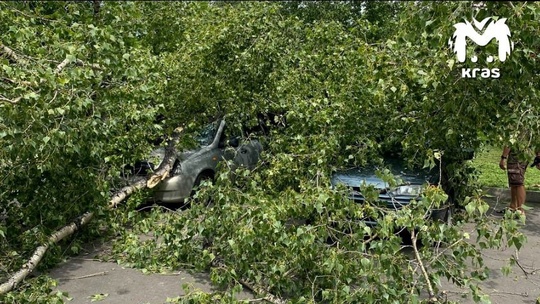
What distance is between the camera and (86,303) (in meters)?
4.93

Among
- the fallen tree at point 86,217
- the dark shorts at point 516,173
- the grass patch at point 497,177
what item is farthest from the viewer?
the grass patch at point 497,177

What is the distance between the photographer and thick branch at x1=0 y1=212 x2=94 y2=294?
480cm

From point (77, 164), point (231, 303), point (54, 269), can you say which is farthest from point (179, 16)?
point (231, 303)

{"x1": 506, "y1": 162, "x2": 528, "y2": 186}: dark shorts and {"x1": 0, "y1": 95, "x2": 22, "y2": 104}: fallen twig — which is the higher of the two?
{"x1": 0, "y1": 95, "x2": 22, "y2": 104}: fallen twig

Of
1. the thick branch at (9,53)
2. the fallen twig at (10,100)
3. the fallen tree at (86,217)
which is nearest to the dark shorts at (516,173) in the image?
the fallen tree at (86,217)

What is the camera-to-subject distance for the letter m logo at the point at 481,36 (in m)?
3.76

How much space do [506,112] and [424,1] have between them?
1549 millimetres

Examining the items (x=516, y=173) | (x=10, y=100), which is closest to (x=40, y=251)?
(x=10, y=100)

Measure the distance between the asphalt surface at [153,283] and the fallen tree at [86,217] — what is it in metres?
0.36

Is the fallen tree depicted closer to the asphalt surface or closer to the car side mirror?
the asphalt surface

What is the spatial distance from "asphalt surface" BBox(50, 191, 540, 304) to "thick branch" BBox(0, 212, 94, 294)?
347 millimetres

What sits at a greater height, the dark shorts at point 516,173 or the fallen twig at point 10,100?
the fallen twig at point 10,100

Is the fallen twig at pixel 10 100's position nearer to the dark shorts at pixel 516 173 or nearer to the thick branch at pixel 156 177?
the thick branch at pixel 156 177

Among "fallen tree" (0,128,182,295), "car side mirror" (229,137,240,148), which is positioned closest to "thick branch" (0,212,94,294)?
"fallen tree" (0,128,182,295)
